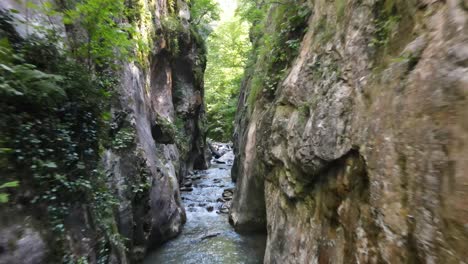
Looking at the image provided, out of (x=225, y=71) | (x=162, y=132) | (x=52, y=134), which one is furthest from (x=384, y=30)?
(x=225, y=71)

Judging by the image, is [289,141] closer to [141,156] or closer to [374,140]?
[374,140]

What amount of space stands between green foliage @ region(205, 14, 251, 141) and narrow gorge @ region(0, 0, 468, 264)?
17.2m

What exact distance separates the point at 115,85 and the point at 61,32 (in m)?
1.92

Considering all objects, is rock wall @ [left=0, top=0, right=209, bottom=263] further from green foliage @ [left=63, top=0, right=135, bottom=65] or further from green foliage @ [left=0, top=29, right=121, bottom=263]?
green foliage @ [left=63, top=0, right=135, bottom=65]

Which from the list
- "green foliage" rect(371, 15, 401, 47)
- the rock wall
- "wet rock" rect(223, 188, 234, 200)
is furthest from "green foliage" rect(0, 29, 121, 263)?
"wet rock" rect(223, 188, 234, 200)

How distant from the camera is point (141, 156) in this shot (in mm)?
7234

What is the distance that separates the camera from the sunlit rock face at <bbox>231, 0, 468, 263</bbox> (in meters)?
2.30

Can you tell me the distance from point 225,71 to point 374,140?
23.6 m

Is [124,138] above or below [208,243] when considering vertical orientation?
above

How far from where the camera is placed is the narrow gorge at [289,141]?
8.21 ft

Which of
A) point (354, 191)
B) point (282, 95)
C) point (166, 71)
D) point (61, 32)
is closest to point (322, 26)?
point (282, 95)

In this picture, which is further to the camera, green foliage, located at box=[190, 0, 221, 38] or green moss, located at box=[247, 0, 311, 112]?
green foliage, located at box=[190, 0, 221, 38]

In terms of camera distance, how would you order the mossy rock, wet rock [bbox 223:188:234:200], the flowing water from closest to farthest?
the flowing water < the mossy rock < wet rock [bbox 223:188:234:200]

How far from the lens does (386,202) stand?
3.03 m
